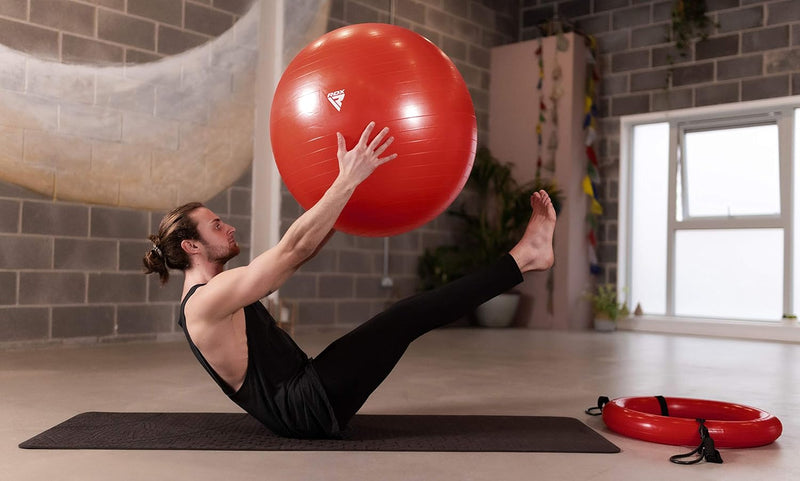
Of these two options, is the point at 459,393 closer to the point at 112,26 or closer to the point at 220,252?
the point at 220,252

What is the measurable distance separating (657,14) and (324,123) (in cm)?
564

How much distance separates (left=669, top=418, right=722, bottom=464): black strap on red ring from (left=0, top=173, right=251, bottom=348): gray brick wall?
3505 mm

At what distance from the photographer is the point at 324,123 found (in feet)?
6.35

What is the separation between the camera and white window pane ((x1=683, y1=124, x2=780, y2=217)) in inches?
245

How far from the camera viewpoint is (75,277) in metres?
4.37

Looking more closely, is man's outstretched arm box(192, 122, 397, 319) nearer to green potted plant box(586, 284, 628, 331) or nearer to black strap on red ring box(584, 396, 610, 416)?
black strap on red ring box(584, 396, 610, 416)

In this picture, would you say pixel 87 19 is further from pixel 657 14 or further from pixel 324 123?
pixel 657 14

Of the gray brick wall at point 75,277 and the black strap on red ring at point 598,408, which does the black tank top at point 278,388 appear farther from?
the gray brick wall at point 75,277

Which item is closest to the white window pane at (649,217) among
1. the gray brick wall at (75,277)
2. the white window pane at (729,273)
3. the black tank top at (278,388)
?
the white window pane at (729,273)

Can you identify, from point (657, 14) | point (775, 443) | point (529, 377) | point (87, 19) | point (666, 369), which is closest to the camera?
point (775, 443)

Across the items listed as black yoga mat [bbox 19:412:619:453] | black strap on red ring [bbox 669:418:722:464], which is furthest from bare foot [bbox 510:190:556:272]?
black strap on red ring [bbox 669:418:722:464]

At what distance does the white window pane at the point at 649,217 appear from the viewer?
22.1 ft

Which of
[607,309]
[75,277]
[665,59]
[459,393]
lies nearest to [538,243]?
[459,393]

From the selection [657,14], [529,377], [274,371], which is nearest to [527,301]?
[657,14]
